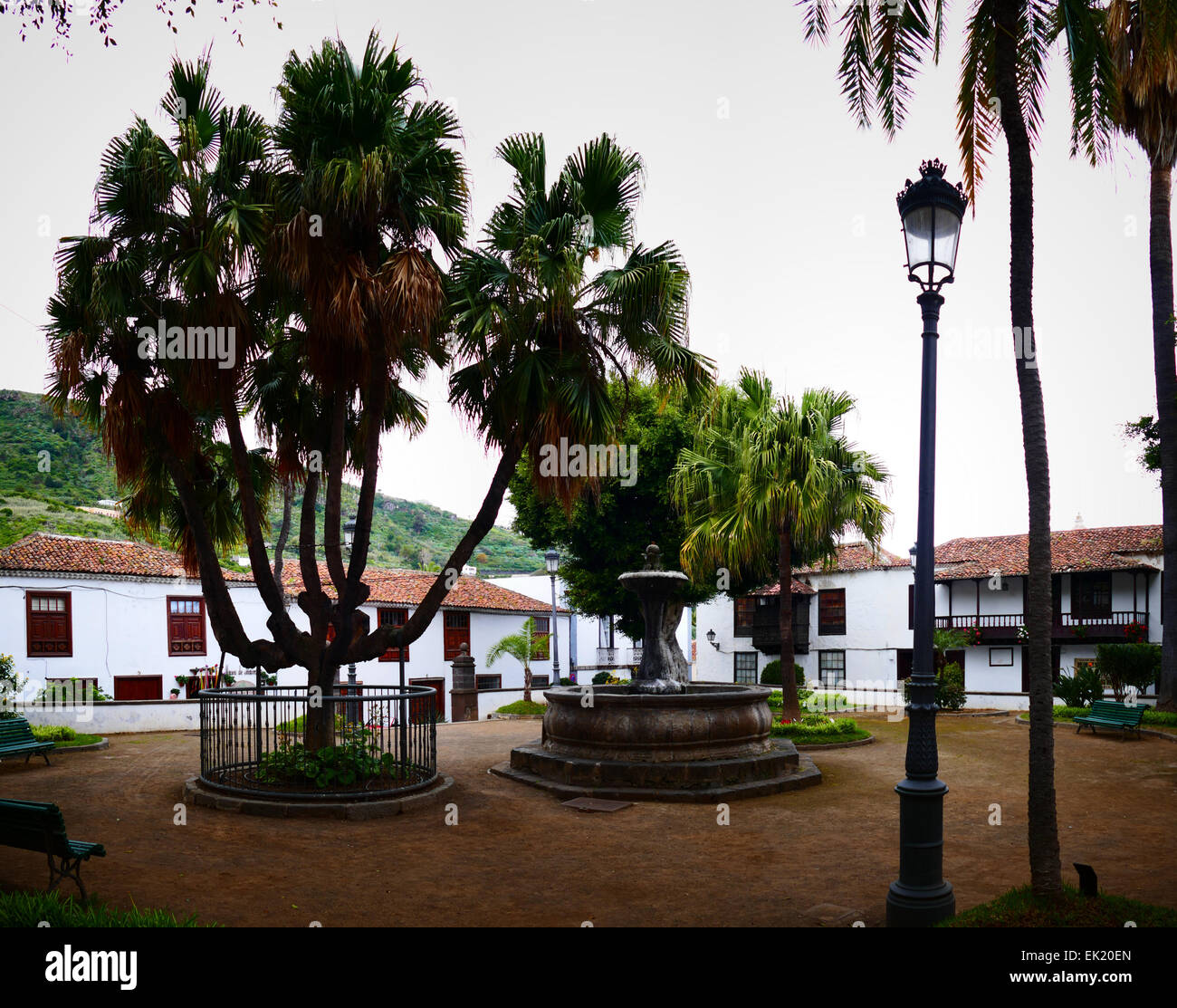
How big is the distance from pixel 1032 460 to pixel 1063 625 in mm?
33173

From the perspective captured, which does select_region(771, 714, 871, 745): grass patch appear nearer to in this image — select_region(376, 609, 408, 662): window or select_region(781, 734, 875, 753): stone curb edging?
select_region(781, 734, 875, 753): stone curb edging

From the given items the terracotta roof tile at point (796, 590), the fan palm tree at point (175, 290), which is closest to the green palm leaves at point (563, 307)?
the fan palm tree at point (175, 290)

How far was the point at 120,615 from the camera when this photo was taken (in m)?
29.2

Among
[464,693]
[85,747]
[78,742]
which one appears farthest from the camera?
[464,693]

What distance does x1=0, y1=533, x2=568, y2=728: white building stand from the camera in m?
27.2

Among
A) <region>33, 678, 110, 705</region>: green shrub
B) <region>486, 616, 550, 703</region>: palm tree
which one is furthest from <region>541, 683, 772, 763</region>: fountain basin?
<region>486, 616, 550, 703</region>: palm tree

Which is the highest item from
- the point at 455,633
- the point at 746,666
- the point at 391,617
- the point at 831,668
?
the point at 391,617

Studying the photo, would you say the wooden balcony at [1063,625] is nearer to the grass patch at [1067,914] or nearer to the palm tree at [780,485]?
the palm tree at [780,485]

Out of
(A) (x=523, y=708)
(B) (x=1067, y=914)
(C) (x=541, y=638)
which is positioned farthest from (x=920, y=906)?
(C) (x=541, y=638)

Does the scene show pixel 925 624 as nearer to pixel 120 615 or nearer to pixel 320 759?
pixel 320 759

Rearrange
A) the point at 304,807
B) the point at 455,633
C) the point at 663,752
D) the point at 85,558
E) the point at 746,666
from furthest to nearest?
the point at 746,666
the point at 455,633
the point at 85,558
the point at 663,752
the point at 304,807

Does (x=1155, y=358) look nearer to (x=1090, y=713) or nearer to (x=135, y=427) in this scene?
(x=1090, y=713)

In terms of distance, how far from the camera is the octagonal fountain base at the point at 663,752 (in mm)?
11570

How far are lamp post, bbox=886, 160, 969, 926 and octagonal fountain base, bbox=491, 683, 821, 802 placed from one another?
17.0 ft
